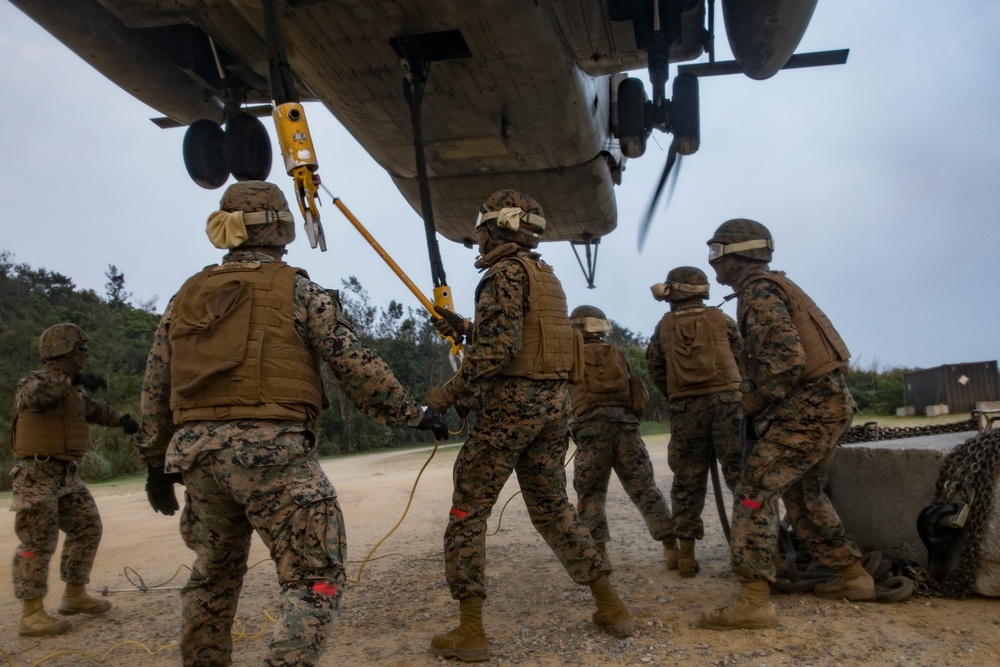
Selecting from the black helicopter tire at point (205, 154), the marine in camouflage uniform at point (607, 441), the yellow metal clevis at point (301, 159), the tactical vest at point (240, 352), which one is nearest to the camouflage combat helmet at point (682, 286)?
the marine in camouflage uniform at point (607, 441)

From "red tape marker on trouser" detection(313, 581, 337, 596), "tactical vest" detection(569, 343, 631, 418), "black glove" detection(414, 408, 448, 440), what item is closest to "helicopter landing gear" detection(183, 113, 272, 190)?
"tactical vest" detection(569, 343, 631, 418)

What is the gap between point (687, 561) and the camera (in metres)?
5.13

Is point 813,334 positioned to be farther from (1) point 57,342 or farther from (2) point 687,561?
(1) point 57,342

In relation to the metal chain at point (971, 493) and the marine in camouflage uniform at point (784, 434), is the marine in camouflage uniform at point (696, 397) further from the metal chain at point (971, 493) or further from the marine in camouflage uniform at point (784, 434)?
the metal chain at point (971, 493)

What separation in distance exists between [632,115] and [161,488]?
465 centimetres

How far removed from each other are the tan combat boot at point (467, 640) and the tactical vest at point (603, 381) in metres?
2.12

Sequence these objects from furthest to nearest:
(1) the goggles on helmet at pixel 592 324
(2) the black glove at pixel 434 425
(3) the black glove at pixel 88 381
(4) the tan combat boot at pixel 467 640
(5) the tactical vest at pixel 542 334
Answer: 1. (1) the goggles on helmet at pixel 592 324
2. (3) the black glove at pixel 88 381
3. (5) the tactical vest at pixel 542 334
4. (4) the tan combat boot at pixel 467 640
5. (2) the black glove at pixel 434 425

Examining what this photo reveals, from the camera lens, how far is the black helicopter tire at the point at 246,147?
6.32 m

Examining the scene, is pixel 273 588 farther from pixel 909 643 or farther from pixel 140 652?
pixel 909 643

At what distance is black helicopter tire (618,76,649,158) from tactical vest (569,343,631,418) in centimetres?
186

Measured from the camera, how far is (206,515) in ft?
9.89

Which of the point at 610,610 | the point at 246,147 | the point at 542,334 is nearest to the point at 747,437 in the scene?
the point at 610,610

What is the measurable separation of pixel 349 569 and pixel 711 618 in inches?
111

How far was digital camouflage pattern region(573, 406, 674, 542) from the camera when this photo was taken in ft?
18.1
